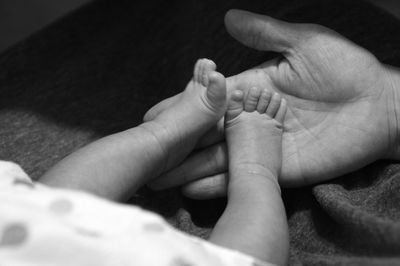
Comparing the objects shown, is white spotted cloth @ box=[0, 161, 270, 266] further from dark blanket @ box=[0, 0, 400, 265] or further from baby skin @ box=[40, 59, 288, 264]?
dark blanket @ box=[0, 0, 400, 265]

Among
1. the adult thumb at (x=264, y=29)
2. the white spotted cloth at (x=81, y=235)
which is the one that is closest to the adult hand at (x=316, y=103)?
the adult thumb at (x=264, y=29)

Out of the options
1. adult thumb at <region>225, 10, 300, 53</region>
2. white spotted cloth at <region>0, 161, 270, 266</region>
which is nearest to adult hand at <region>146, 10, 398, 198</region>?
adult thumb at <region>225, 10, 300, 53</region>

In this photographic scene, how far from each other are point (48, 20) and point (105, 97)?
378 millimetres

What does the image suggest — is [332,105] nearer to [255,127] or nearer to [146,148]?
[255,127]

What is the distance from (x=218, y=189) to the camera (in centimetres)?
78

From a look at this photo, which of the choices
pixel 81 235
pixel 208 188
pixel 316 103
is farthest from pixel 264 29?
pixel 81 235

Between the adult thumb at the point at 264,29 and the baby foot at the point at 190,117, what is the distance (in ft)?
0.23

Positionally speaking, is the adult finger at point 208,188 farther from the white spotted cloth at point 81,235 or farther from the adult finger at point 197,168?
the white spotted cloth at point 81,235

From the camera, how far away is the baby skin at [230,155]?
62 cm

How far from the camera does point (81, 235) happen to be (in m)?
0.45

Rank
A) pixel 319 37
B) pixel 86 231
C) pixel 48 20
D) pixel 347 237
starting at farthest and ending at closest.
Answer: pixel 48 20 → pixel 319 37 → pixel 347 237 → pixel 86 231

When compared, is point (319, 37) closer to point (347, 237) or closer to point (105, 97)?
point (347, 237)

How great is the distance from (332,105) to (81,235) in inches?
18.3

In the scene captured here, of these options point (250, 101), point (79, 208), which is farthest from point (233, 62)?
point (79, 208)
